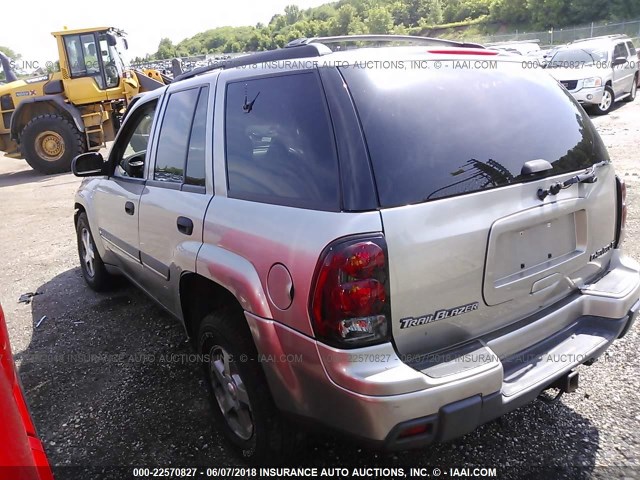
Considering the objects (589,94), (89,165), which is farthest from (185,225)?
(589,94)

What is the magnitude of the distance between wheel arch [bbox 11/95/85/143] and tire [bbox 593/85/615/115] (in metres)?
13.3

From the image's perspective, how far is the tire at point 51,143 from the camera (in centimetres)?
1270

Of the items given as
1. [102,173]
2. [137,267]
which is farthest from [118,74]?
[137,267]

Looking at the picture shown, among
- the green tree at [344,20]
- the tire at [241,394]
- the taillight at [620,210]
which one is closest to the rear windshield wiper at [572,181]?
the taillight at [620,210]

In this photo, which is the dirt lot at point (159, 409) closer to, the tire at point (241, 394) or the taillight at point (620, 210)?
the tire at point (241, 394)

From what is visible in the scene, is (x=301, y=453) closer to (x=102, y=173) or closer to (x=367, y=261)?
(x=367, y=261)

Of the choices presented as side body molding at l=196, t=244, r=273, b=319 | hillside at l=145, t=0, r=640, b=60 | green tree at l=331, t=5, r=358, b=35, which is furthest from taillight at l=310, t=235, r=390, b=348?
green tree at l=331, t=5, r=358, b=35

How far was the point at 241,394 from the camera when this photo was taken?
2.44 m

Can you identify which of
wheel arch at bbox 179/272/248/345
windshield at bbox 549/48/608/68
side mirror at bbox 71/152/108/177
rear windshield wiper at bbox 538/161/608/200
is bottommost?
wheel arch at bbox 179/272/248/345

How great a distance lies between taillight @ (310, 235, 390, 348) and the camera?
1812 millimetres

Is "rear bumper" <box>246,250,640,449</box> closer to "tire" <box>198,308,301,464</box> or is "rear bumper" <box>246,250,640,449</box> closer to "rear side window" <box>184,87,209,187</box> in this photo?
"tire" <box>198,308,301,464</box>

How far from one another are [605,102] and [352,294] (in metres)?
13.9

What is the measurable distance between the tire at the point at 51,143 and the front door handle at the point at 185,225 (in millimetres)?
11546

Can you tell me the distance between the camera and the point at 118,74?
13.1 m
